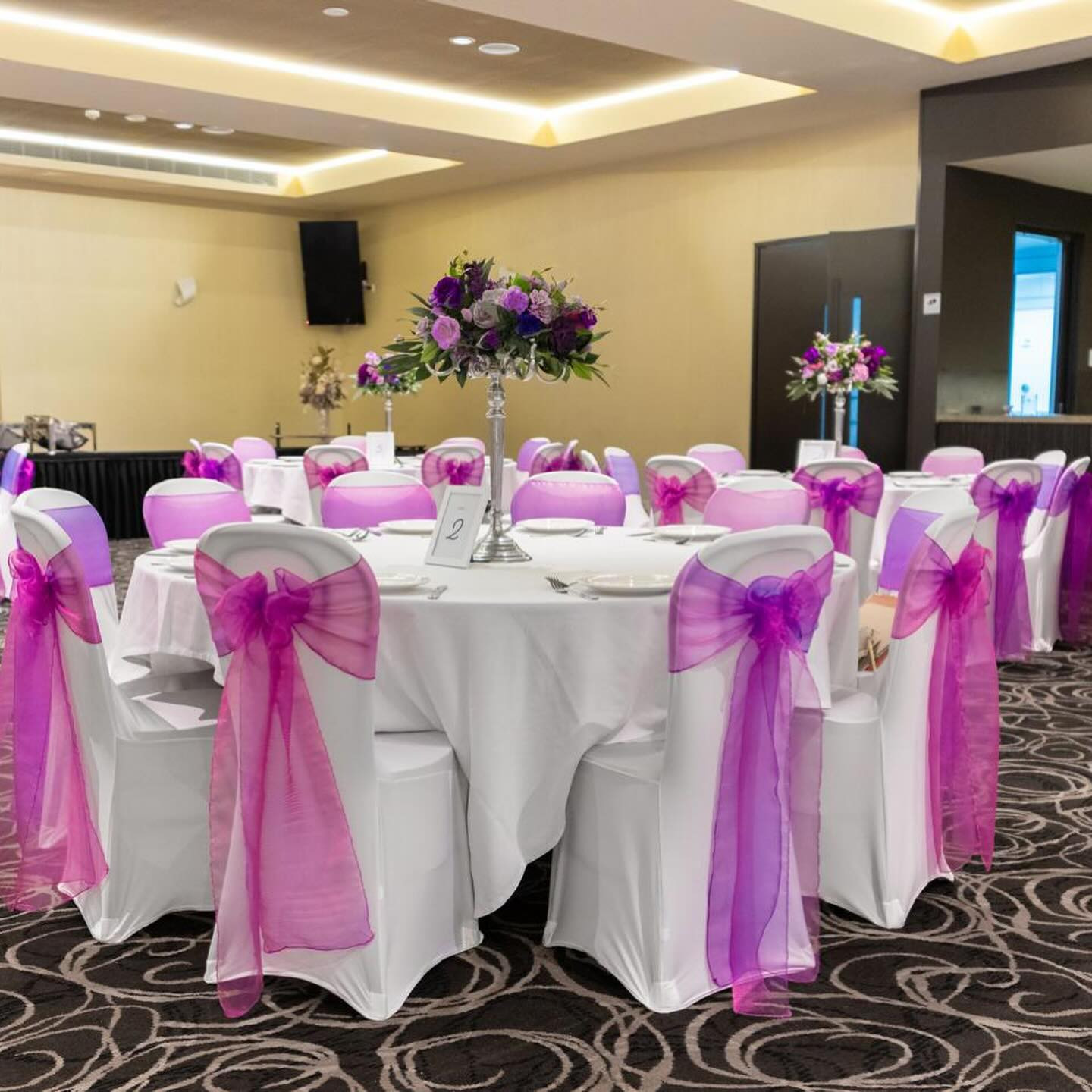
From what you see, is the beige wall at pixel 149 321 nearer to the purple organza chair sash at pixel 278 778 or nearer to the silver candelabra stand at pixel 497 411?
the silver candelabra stand at pixel 497 411

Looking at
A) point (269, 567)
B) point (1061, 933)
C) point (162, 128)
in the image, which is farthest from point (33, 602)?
point (162, 128)

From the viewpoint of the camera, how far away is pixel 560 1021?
2.60 meters

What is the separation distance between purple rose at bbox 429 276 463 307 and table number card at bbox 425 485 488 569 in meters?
0.48

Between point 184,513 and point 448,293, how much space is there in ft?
4.92

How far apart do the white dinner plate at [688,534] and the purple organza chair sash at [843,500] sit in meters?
1.60

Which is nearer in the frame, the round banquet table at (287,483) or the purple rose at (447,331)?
the purple rose at (447,331)

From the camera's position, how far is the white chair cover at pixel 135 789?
2900 millimetres

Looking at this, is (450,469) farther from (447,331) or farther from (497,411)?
(447,331)

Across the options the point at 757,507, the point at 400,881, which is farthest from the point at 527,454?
the point at 400,881

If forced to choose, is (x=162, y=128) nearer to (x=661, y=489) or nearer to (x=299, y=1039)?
(x=661, y=489)

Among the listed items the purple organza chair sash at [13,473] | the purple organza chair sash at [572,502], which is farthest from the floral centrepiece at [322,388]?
the purple organza chair sash at [572,502]

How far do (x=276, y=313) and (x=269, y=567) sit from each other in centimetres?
1265

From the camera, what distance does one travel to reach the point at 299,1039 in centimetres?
253

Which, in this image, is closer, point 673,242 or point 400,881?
point 400,881
